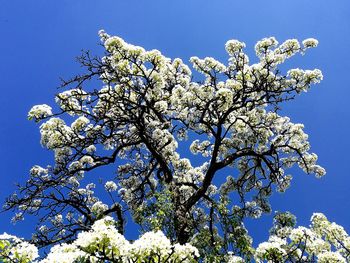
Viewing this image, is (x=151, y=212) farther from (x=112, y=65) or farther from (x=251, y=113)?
A: (x=251, y=113)

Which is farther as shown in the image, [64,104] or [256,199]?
[256,199]

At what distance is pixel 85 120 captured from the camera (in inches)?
803

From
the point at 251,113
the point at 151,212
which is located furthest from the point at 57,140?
the point at 251,113

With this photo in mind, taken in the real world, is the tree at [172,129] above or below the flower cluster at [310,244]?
above

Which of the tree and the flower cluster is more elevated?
the tree

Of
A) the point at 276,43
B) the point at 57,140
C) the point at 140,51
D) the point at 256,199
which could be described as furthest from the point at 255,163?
the point at 57,140

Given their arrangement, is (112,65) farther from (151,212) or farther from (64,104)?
(151,212)

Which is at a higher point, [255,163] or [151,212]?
[255,163]

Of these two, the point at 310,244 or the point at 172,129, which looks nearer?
the point at 310,244

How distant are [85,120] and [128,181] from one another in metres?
5.57

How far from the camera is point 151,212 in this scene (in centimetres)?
1470

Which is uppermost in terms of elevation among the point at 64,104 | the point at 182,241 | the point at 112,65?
the point at 112,65

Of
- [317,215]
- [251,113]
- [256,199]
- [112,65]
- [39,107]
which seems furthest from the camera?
[256,199]

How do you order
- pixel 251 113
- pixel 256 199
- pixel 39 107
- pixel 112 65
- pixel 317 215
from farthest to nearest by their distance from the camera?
pixel 256 199 → pixel 251 113 → pixel 112 65 → pixel 39 107 → pixel 317 215
